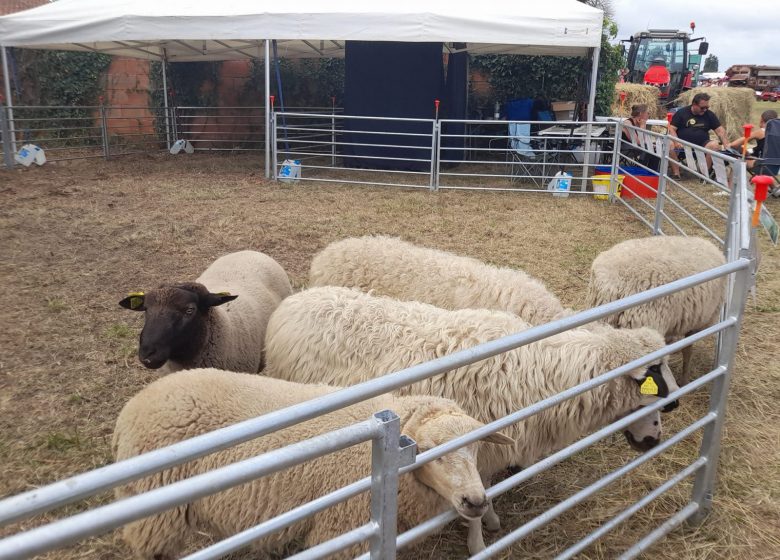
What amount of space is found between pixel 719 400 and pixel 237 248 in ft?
16.0

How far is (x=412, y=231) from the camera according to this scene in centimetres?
713

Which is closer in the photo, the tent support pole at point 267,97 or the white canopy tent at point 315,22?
the white canopy tent at point 315,22

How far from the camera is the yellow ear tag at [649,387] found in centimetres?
240

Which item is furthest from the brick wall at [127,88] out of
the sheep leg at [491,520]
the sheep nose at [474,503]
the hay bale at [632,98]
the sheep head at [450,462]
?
the sheep nose at [474,503]

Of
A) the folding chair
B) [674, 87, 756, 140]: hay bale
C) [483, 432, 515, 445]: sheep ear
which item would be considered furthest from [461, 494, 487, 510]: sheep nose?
[674, 87, 756, 140]: hay bale

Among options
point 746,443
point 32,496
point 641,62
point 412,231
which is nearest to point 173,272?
point 412,231

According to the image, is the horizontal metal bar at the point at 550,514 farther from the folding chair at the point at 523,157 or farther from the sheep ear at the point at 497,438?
the folding chair at the point at 523,157

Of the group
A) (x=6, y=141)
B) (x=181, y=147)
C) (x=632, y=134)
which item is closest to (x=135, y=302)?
(x=632, y=134)

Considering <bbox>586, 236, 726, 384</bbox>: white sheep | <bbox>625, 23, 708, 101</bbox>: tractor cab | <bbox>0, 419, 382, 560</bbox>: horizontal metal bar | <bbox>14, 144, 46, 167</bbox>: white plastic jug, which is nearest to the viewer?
<bbox>0, 419, 382, 560</bbox>: horizontal metal bar

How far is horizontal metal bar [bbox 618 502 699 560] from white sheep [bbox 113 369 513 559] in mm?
616

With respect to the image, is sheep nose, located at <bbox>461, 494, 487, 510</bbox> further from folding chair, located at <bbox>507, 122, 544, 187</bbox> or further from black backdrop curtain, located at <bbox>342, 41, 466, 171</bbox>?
black backdrop curtain, located at <bbox>342, 41, 466, 171</bbox>

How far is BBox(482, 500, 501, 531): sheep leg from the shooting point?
253 centimetres

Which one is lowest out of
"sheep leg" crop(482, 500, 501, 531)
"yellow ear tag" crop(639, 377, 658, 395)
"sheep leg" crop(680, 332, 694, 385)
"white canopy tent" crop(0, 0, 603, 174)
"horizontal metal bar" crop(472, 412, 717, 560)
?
"sheep leg" crop(482, 500, 501, 531)

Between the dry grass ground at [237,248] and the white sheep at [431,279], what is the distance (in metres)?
0.87
